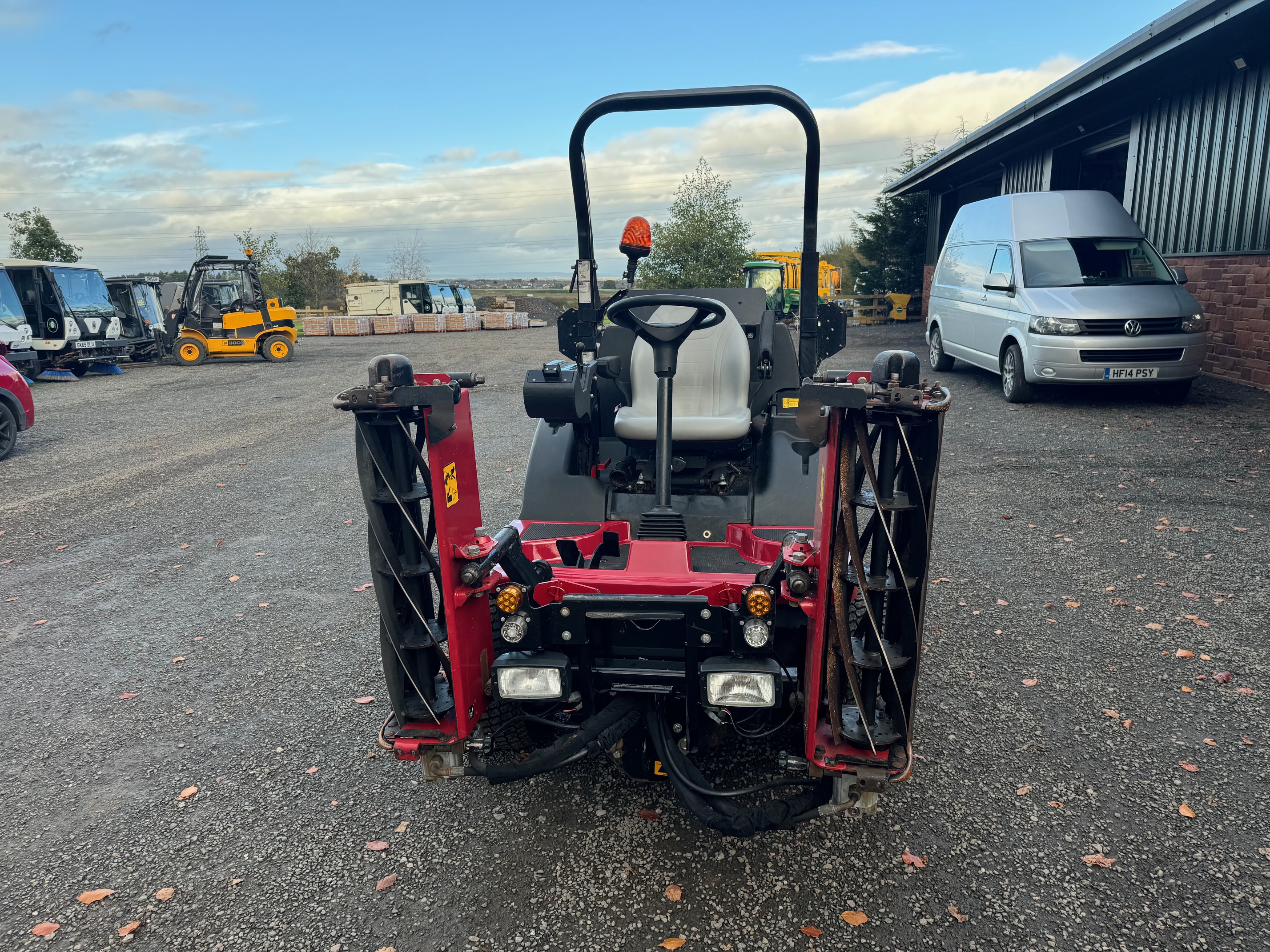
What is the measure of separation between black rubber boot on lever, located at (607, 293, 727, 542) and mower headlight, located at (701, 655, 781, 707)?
96 centimetres

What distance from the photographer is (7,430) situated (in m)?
10.2

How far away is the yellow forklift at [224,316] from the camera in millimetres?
21547

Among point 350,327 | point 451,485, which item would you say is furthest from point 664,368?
point 350,327

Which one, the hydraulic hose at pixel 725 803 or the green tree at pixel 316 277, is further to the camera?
the green tree at pixel 316 277

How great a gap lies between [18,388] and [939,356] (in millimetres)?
13244

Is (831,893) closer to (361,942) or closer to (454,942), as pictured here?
(454,942)

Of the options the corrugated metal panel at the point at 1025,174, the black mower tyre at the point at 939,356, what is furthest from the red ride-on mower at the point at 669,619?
the corrugated metal panel at the point at 1025,174

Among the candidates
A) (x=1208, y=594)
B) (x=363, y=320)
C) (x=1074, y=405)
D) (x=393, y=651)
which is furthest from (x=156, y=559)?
(x=363, y=320)

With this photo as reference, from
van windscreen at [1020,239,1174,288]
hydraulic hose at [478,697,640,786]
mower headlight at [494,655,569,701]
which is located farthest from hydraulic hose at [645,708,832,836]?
van windscreen at [1020,239,1174,288]

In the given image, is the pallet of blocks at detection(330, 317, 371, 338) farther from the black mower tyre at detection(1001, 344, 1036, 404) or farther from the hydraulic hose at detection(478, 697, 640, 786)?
the hydraulic hose at detection(478, 697, 640, 786)

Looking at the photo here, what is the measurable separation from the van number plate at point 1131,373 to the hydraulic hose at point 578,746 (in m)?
8.91

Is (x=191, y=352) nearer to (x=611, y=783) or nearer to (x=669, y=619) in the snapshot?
(x=611, y=783)

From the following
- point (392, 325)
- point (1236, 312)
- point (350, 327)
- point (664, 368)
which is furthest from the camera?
point (392, 325)

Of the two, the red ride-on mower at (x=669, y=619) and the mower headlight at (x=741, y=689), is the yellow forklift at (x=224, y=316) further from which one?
the mower headlight at (x=741, y=689)
